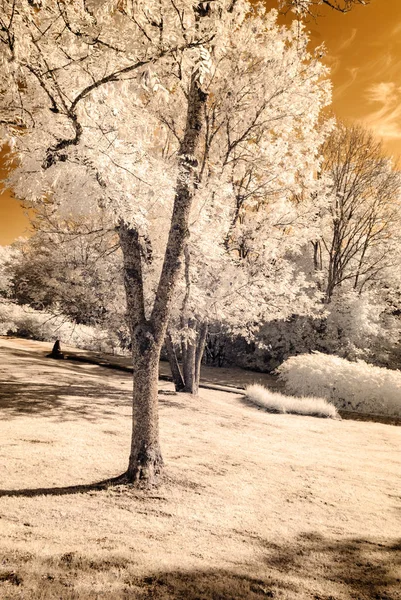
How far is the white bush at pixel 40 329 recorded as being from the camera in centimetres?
2039

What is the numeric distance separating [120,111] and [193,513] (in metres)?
4.87

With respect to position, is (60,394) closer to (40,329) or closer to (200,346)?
(200,346)

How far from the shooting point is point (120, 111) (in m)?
4.55

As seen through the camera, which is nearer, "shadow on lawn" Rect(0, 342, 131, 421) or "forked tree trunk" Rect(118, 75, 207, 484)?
"forked tree trunk" Rect(118, 75, 207, 484)

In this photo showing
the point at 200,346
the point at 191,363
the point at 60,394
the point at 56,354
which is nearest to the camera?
the point at 60,394

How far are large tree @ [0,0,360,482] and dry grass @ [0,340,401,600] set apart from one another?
A: 2.93 ft

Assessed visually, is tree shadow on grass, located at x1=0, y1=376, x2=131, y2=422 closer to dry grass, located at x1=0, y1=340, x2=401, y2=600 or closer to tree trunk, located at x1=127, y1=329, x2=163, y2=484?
dry grass, located at x1=0, y1=340, x2=401, y2=600

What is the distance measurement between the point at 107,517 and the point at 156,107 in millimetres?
8912

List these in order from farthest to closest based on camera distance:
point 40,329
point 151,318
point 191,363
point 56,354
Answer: point 40,329, point 56,354, point 191,363, point 151,318

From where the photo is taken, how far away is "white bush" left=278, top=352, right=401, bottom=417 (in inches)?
501

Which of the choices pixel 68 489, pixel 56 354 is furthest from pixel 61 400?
pixel 56 354

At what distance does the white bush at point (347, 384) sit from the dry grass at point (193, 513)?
16.0 feet

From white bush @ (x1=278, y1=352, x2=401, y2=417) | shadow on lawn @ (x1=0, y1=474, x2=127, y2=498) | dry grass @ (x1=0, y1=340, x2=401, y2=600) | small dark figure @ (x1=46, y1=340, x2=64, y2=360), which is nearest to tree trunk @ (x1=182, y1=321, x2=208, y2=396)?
dry grass @ (x1=0, y1=340, x2=401, y2=600)

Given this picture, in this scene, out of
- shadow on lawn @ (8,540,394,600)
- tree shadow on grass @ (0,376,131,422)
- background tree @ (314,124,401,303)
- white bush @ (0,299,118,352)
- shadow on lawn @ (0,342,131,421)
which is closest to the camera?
shadow on lawn @ (8,540,394,600)
